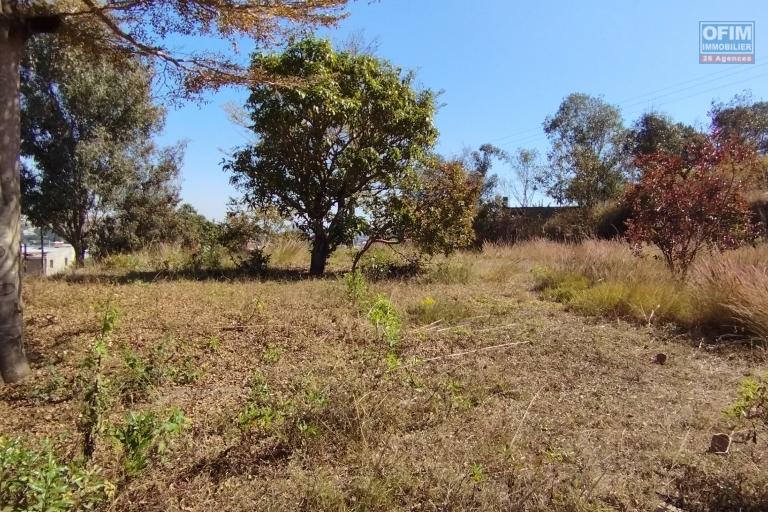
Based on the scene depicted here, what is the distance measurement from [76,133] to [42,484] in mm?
14729

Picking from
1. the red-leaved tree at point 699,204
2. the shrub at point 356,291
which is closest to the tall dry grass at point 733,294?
the red-leaved tree at point 699,204

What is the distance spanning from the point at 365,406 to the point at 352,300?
A: 2.99 m

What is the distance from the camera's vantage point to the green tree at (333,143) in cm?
758

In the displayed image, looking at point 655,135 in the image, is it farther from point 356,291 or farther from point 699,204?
point 356,291

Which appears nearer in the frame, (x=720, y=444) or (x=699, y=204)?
(x=720, y=444)

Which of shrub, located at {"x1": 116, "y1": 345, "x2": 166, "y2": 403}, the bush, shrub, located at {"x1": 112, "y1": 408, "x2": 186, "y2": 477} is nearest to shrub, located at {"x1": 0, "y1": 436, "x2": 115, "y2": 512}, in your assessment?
shrub, located at {"x1": 112, "y1": 408, "x2": 186, "y2": 477}

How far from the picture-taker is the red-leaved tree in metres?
6.71

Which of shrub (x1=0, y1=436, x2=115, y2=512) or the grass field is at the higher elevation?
shrub (x1=0, y1=436, x2=115, y2=512)

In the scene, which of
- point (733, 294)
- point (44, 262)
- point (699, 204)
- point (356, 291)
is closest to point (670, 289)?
point (733, 294)

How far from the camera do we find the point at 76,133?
43.8ft

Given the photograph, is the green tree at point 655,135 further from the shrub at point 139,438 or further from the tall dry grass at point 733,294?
the shrub at point 139,438

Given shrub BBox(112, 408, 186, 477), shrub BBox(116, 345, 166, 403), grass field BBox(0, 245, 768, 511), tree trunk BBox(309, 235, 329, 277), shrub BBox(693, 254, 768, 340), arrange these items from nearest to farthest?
1. shrub BBox(112, 408, 186, 477)
2. grass field BBox(0, 245, 768, 511)
3. shrub BBox(116, 345, 166, 403)
4. shrub BBox(693, 254, 768, 340)
5. tree trunk BBox(309, 235, 329, 277)

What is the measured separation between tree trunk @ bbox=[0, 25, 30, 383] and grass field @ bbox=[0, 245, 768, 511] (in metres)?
0.22

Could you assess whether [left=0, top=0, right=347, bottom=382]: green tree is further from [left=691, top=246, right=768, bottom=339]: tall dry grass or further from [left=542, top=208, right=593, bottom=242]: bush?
[left=542, top=208, right=593, bottom=242]: bush
